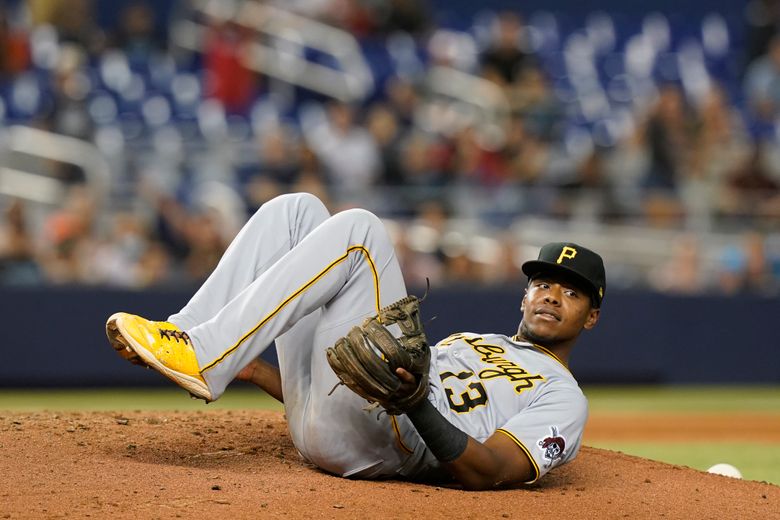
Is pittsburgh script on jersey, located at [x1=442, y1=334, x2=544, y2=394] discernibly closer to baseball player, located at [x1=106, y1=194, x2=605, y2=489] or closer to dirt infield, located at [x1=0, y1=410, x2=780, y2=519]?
baseball player, located at [x1=106, y1=194, x2=605, y2=489]

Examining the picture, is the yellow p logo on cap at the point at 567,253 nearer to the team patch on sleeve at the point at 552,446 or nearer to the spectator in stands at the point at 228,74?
the team patch on sleeve at the point at 552,446

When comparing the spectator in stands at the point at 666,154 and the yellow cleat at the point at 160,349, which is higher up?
the spectator in stands at the point at 666,154

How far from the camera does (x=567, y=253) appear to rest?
4.77m

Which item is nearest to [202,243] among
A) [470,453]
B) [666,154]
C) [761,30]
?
[666,154]

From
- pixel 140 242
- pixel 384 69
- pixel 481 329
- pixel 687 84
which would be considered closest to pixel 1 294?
pixel 140 242

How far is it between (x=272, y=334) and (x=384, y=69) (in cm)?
1011

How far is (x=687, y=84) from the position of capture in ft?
50.2

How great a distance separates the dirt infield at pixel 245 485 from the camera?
4020mm

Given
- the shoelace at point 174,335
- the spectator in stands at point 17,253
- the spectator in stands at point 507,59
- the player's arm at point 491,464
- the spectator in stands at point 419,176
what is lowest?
the spectator in stands at point 17,253

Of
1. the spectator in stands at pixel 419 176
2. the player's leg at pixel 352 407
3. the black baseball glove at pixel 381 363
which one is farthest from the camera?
the spectator in stands at pixel 419 176

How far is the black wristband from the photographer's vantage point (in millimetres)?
4094

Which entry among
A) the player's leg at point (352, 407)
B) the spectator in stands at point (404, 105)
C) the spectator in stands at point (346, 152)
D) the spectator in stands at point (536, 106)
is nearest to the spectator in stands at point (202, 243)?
the spectator in stands at point (346, 152)

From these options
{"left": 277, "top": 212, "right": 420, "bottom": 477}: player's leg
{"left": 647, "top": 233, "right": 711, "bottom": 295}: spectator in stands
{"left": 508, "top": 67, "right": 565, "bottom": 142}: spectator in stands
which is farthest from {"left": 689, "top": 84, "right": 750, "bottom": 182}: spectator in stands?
{"left": 277, "top": 212, "right": 420, "bottom": 477}: player's leg

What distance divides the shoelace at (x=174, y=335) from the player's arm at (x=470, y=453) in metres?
0.79
